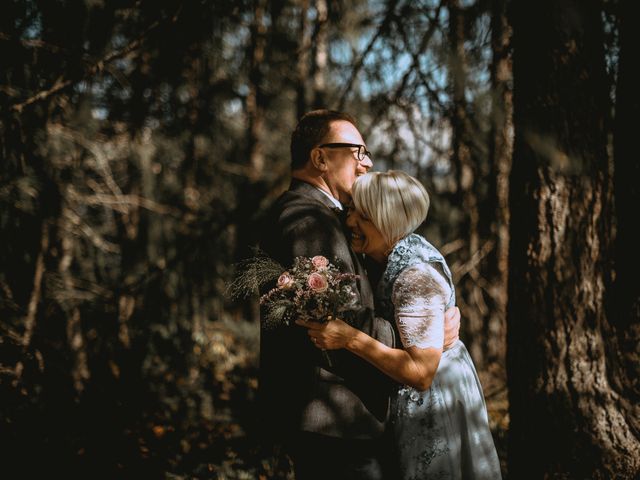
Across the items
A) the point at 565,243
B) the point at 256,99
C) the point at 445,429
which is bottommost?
the point at 445,429

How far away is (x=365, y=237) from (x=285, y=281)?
57 centimetres

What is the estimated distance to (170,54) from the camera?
524cm

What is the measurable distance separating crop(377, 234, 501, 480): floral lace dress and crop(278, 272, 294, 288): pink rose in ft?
1.47

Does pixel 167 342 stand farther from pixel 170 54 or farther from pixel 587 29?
pixel 587 29

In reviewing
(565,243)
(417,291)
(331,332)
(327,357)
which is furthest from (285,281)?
(565,243)

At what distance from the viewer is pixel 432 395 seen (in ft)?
7.97

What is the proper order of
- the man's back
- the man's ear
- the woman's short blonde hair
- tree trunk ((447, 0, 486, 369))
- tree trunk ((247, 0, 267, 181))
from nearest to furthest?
the man's back, the woman's short blonde hair, the man's ear, tree trunk ((447, 0, 486, 369)), tree trunk ((247, 0, 267, 181))

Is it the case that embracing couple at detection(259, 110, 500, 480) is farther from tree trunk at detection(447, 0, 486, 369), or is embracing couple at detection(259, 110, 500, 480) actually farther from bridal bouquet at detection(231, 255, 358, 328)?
tree trunk at detection(447, 0, 486, 369)

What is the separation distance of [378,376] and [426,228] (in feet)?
19.6

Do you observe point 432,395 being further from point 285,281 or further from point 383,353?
point 285,281

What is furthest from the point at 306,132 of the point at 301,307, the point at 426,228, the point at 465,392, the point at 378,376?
the point at 426,228

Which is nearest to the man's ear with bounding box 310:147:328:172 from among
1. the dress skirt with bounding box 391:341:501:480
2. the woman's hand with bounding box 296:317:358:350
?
the woman's hand with bounding box 296:317:358:350

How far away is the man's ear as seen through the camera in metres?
2.63

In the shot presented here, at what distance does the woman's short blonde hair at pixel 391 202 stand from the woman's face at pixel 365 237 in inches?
1.9
